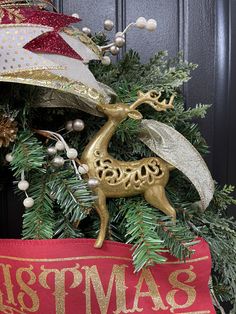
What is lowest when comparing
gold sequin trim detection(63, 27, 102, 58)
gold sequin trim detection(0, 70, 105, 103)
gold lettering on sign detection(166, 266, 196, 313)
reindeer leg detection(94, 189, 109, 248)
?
gold lettering on sign detection(166, 266, 196, 313)

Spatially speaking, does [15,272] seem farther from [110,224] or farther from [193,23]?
[193,23]

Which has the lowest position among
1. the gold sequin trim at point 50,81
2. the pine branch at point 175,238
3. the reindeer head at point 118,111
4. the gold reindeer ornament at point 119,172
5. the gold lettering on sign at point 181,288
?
the gold lettering on sign at point 181,288

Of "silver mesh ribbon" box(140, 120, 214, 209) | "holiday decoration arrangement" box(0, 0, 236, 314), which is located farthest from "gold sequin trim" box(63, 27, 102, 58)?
"silver mesh ribbon" box(140, 120, 214, 209)

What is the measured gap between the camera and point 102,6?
82 cm

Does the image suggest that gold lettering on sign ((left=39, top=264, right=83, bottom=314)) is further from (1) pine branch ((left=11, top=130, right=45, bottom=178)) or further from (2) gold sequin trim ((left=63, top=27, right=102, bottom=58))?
(2) gold sequin trim ((left=63, top=27, right=102, bottom=58))

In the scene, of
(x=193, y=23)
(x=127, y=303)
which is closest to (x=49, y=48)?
(x=127, y=303)

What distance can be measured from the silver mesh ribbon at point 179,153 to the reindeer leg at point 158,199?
0.12 feet

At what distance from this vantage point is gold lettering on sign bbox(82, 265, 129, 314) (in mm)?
500

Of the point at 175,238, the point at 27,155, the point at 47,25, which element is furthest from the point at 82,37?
the point at 175,238

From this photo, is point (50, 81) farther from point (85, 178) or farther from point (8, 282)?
point (8, 282)

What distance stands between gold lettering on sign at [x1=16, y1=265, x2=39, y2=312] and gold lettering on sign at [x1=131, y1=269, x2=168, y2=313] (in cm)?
11

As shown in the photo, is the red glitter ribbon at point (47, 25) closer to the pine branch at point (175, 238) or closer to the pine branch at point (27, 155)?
the pine branch at point (27, 155)

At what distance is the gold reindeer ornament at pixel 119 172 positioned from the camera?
1.66 feet

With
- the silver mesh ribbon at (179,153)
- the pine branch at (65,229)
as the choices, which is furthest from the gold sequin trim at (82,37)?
Result: the pine branch at (65,229)
